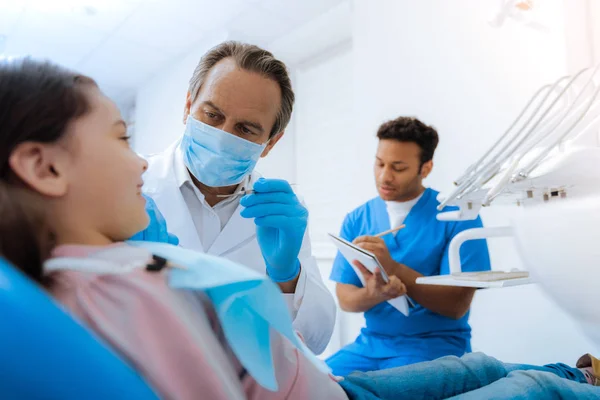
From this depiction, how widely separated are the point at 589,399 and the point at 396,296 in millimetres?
838

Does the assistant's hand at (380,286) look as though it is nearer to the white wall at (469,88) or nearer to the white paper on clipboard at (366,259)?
the white paper on clipboard at (366,259)

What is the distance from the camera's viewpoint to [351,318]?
2.61 m

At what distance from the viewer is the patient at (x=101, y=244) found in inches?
19.2

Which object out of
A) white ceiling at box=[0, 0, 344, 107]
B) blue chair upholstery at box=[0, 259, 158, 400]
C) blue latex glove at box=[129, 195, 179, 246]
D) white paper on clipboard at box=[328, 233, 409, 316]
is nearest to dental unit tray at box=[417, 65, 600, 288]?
white paper on clipboard at box=[328, 233, 409, 316]

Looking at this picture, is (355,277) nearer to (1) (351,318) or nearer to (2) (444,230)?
(2) (444,230)

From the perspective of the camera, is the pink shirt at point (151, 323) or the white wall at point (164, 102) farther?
the white wall at point (164, 102)

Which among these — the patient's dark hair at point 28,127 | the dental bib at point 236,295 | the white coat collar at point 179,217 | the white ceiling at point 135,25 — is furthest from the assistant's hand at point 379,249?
the white ceiling at point 135,25

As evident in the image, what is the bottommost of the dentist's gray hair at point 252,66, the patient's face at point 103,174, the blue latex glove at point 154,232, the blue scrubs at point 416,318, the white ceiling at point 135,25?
the blue scrubs at point 416,318

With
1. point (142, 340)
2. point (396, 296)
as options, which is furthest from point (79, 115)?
point (396, 296)

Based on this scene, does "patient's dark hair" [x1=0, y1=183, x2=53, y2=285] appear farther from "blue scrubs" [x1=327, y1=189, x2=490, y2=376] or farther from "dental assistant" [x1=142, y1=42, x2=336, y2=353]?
"blue scrubs" [x1=327, y1=189, x2=490, y2=376]

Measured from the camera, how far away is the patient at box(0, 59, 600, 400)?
49 cm

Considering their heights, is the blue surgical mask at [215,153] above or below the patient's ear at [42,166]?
above

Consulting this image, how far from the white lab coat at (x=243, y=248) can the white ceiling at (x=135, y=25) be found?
199 centimetres

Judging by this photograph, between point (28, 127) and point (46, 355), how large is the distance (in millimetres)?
305
